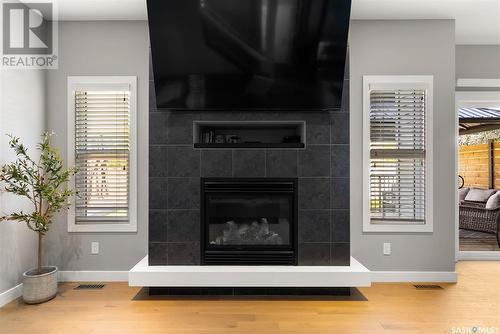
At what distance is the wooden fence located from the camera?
679 cm

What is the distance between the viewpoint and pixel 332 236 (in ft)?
10.3

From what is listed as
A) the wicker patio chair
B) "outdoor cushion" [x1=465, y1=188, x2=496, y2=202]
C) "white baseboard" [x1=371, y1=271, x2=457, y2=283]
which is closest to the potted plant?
"white baseboard" [x1=371, y1=271, x2=457, y2=283]

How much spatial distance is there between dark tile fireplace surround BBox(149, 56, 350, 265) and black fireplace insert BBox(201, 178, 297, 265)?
0.19 ft

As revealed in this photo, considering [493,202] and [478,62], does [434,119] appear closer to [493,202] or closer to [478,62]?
[478,62]

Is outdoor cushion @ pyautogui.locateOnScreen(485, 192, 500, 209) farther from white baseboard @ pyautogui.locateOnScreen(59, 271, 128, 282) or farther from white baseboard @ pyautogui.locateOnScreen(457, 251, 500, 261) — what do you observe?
white baseboard @ pyautogui.locateOnScreen(59, 271, 128, 282)

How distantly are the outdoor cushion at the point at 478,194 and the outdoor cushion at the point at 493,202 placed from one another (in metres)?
0.41

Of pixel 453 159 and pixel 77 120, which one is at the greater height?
pixel 77 120

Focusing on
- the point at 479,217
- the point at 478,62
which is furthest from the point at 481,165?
the point at 478,62

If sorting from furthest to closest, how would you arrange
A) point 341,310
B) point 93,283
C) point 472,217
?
point 472,217, point 93,283, point 341,310

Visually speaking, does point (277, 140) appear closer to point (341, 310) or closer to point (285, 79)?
point (285, 79)

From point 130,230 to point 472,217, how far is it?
5.67 m

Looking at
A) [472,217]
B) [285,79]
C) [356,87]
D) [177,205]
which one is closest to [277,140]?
[285,79]

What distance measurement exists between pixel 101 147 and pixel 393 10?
3331mm

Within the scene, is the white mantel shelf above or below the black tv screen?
below
